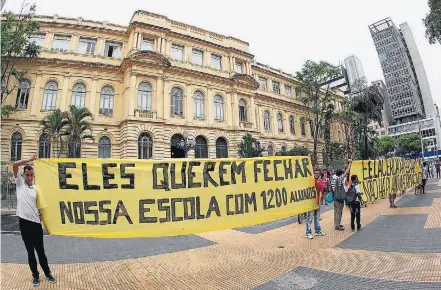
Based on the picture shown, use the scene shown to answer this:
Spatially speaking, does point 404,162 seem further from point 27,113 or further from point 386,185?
point 27,113

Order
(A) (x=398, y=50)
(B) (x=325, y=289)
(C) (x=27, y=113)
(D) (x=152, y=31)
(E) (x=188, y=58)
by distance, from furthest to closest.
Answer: (A) (x=398, y=50), (E) (x=188, y=58), (D) (x=152, y=31), (C) (x=27, y=113), (B) (x=325, y=289)

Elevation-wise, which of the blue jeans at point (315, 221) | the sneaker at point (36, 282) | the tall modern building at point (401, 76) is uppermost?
the tall modern building at point (401, 76)

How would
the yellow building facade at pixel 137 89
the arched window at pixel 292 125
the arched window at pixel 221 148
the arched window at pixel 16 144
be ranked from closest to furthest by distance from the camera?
the arched window at pixel 16 144
the yellow building facade at pixel 137 89
the arched window at pixel 221 148
the arched window at pixel 292 125

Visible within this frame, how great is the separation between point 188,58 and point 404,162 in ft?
Answer: 74.9

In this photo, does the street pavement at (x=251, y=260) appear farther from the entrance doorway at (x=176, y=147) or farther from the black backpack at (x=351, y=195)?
the entrance doorway at (x=176, y=147)

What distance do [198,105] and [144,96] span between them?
584 cm

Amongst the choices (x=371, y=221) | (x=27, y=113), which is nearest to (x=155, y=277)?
(x=371, y=221)

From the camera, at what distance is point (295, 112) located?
130 ft

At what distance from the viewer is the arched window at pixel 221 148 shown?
28.5 metres

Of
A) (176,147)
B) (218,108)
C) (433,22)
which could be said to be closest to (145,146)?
(176,147)

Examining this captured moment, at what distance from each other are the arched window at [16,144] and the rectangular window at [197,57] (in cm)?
1808

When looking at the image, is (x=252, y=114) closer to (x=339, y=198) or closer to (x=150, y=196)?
(x=339, y=198)

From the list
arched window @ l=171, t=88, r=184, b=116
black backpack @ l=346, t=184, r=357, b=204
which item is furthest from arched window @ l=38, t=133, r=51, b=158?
black backpack @ l=346, t=184, r=357, b=204

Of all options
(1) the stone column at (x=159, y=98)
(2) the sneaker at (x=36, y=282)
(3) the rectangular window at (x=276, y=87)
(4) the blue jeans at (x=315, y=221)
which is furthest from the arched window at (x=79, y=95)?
(3) the rectangular window at (x=276, y=87)
